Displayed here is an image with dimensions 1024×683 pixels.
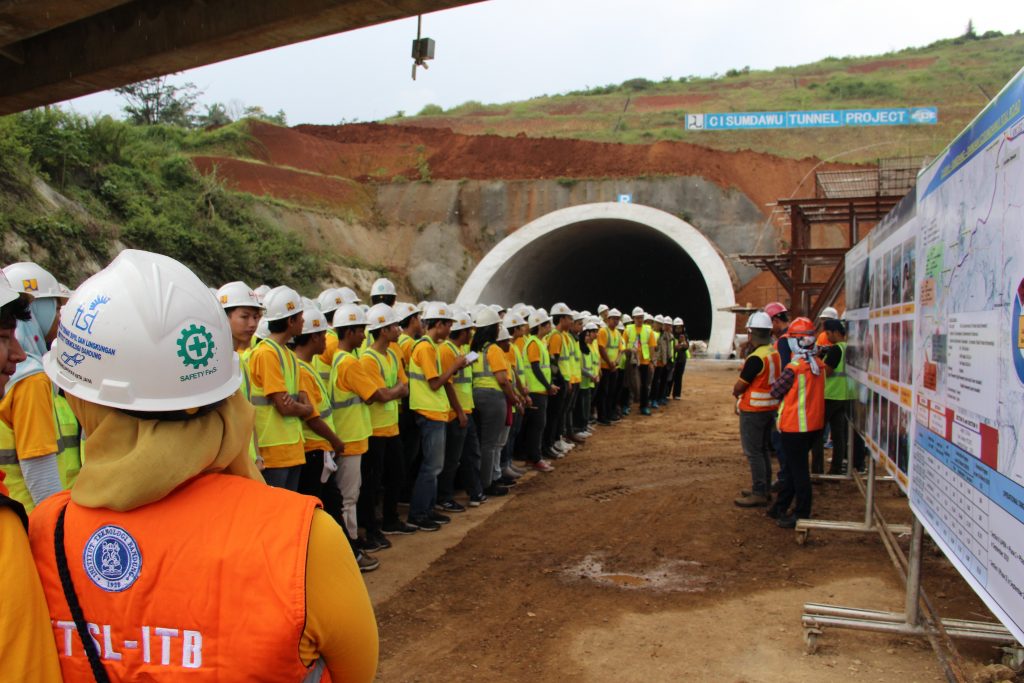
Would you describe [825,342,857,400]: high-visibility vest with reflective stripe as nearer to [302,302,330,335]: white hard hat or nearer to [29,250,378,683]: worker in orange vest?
[302,302,330,335]: white hard hat

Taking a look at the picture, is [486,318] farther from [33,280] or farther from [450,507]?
[33,280]

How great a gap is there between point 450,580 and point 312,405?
1659 mm

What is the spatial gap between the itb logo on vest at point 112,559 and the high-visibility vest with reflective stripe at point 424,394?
537 centimetres

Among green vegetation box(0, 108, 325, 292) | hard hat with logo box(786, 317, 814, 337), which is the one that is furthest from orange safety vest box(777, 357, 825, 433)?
green vegetation box(0, 108, 325, 292)

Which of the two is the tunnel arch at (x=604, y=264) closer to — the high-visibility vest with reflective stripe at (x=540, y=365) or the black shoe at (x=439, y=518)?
the high-visibility vest with reflective stripe at (x=540, y=365)

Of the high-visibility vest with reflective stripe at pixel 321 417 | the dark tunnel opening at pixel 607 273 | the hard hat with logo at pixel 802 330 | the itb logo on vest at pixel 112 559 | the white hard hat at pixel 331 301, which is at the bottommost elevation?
the high-visibility vest with reflective stripe at pixel 321 417

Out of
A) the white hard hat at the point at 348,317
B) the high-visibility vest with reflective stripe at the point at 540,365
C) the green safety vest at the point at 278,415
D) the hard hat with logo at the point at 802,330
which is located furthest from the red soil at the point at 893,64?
the green safety vest at the point at 278,415

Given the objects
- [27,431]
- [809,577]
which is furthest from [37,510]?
[809,577]

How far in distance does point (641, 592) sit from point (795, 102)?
48.9 meters

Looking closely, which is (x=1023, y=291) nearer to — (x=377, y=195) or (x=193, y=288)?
(x=193, y=288)

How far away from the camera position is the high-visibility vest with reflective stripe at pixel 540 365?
952cm

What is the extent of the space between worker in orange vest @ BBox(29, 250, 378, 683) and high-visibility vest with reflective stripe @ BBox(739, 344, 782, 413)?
6.16 m

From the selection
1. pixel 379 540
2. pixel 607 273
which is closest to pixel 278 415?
pixel 379 540

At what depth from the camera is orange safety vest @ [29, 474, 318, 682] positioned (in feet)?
4.33
